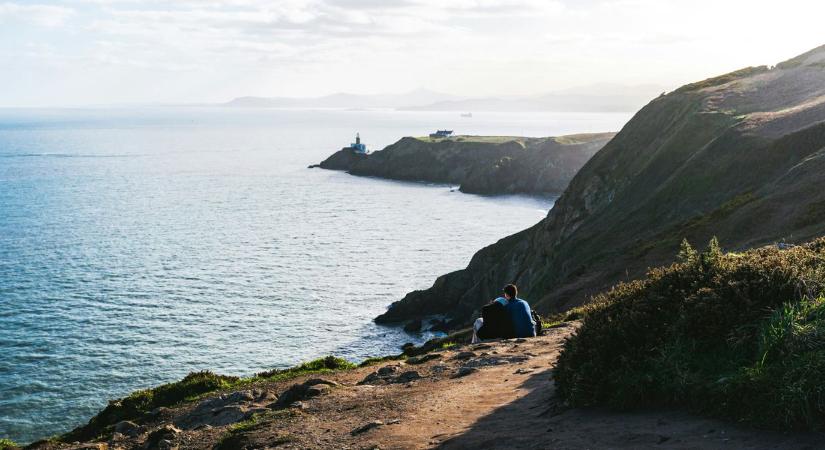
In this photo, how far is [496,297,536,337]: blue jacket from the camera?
71.8ft

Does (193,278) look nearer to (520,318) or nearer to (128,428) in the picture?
(128,428)

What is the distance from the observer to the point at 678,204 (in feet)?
145

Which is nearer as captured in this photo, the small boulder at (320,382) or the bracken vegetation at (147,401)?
the small boulder at (320,382)

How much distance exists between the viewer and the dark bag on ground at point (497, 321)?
22.0 m

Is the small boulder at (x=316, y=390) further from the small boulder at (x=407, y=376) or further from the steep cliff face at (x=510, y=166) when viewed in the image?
the steep cliff face at (x=510, y=166)

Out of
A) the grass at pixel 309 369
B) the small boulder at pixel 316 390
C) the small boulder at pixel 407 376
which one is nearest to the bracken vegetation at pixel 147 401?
the grass at pixel 309 369

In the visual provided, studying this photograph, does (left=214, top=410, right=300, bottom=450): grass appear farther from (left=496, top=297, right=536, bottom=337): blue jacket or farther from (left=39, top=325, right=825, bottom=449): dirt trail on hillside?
(left=496, top=297, right=536, bottom=337): blue jacket

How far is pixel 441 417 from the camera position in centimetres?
1460

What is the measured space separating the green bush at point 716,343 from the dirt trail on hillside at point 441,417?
1.17 feet

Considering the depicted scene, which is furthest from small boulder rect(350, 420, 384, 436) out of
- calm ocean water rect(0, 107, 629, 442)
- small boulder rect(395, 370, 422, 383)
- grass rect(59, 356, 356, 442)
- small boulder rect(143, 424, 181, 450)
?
calm ocean water rect(0, 107, 629, 442)

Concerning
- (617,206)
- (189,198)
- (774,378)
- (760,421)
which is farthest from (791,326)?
(189,198)

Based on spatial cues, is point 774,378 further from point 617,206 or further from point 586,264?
point 617,206

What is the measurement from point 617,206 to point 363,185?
5010 inches

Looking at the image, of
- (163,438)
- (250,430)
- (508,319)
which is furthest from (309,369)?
(250,430)
